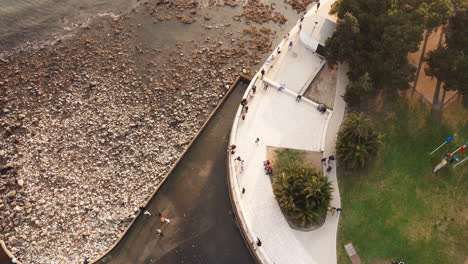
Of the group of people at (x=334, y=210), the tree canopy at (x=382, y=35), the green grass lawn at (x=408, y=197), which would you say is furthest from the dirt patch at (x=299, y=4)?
the group of people at (x=334, y=210)

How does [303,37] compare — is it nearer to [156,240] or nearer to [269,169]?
[269,169]

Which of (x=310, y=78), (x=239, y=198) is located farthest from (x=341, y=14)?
(x=239, y=198)

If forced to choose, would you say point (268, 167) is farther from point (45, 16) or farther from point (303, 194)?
point (45, 16)

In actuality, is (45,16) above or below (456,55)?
below

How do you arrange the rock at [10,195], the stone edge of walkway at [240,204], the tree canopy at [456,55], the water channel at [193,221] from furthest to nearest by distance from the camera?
the rock at [10,195] → the tree canopy at [456,55] → the water channel at [193,221] → the stone edge of walkway at [240,204]

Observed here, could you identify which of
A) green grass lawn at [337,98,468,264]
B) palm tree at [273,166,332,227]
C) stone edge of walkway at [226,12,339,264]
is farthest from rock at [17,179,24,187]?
green grass lawn at [337,98,468,264]

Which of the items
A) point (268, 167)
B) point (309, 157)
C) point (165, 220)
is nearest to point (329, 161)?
point (309, 157)

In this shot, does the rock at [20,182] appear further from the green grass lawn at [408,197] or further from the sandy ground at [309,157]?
the green grass lawn at [408,197]
